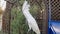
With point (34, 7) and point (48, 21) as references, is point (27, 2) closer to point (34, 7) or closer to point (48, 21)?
point (34, 7)

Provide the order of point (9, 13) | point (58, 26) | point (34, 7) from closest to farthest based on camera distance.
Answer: point (58, 26), point (34, 7), point (9, 13)

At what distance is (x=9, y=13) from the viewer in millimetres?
8094

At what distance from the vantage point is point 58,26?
23.3 ft

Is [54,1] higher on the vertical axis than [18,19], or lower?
higher

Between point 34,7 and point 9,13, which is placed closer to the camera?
point 34,7

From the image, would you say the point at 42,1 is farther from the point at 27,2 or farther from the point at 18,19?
the point at 18,19

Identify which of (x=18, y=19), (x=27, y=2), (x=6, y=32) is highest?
(x=27, y=2)

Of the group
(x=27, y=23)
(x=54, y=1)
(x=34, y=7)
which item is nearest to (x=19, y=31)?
(x=27, y=23)

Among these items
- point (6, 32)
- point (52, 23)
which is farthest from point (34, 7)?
point (6, 32)

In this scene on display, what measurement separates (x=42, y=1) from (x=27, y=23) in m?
1.15

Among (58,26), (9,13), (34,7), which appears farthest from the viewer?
(9,13)

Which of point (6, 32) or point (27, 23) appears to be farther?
point (6, 32)

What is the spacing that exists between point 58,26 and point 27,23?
1081 millimetres

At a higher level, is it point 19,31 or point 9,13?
point 9,13
